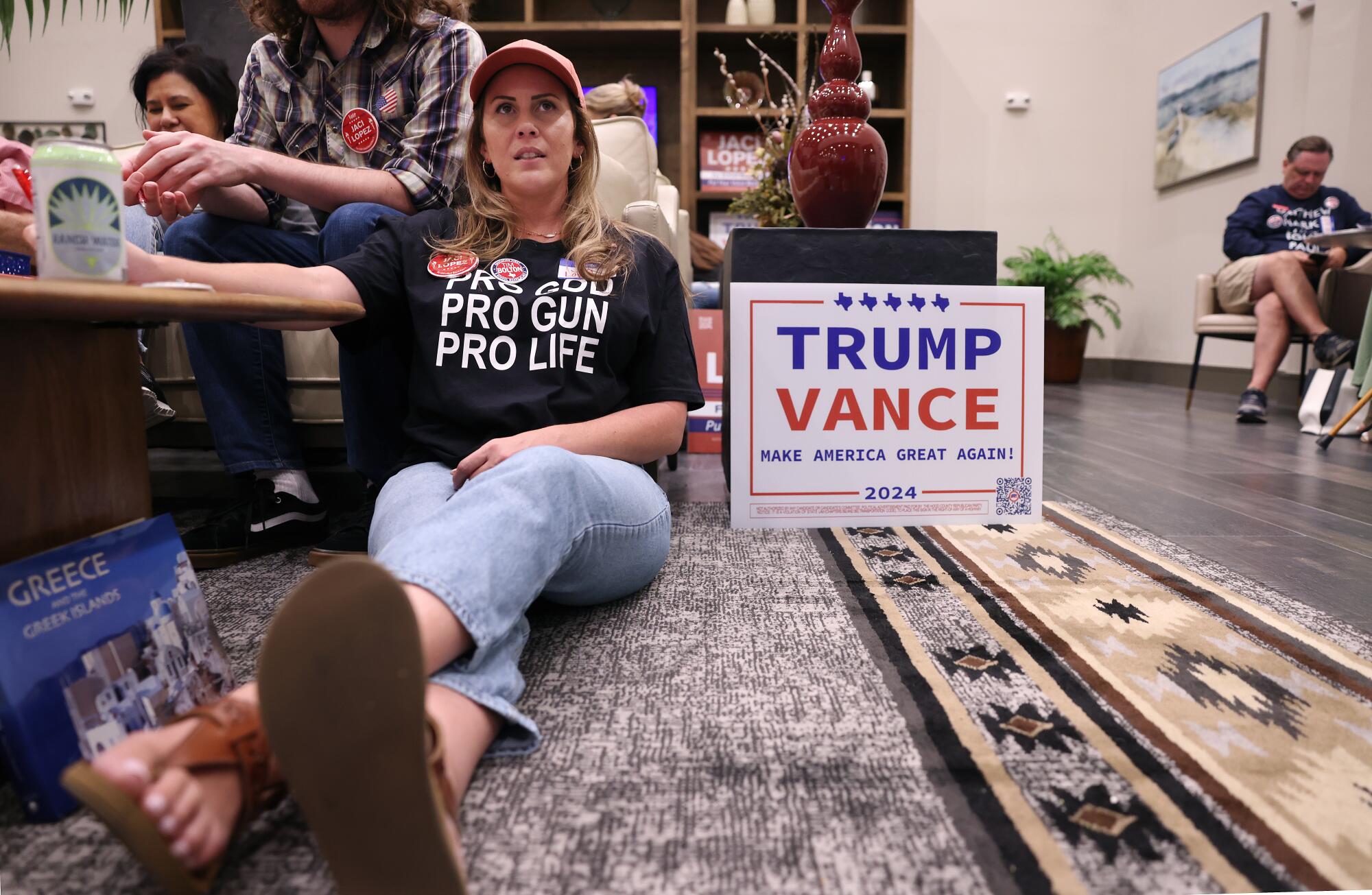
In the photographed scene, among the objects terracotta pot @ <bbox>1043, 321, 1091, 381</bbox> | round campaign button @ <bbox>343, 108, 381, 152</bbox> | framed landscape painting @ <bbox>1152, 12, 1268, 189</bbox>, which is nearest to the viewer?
round campaign button @ <bbox>343, 108, 381, 152</bbox>

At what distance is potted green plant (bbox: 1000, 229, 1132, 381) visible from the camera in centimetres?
533

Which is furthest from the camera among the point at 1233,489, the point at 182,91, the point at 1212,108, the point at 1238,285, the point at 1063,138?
the point at 1063,138

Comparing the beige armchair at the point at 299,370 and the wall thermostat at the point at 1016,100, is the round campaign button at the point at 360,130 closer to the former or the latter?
the beige armchair at the point at 299,370

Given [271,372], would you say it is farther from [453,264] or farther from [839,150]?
[839,150]

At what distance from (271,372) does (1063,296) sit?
16.6ft

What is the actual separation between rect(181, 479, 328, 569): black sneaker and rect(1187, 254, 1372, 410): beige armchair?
3703mm

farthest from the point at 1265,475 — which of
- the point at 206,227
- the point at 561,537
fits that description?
the point at 206,227

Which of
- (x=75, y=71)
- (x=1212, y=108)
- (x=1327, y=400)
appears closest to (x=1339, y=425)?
(x=1327, y=400)

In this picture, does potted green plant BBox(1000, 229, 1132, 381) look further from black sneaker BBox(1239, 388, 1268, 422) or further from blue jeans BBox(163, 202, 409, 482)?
blue jeans BBox(163, 202, 409, 482)

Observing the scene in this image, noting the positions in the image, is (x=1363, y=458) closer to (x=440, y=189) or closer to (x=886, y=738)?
(x=886, y=738)

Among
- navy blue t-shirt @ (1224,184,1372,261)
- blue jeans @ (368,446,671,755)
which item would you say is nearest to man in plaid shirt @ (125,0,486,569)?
blue jeans @ (368,446,671,755)

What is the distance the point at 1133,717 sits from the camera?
84 cm

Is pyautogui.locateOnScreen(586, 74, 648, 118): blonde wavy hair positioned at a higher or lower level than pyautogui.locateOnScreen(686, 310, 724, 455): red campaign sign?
higher

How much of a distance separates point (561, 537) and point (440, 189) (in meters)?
0.83
